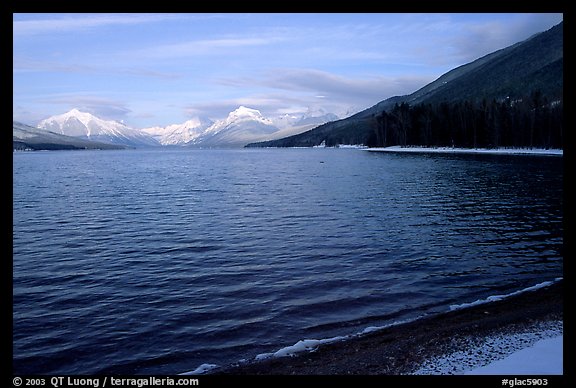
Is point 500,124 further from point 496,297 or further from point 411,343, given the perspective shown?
point 411,343

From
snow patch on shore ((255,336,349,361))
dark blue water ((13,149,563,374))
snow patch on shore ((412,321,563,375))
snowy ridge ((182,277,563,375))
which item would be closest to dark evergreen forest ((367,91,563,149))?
dark blue water ((13,149,563,374))

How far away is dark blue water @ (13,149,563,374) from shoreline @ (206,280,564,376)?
3.94 ft

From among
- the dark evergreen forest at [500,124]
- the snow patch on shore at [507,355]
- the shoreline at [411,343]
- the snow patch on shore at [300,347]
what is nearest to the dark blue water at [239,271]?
the snow patch on shore at [300,347]

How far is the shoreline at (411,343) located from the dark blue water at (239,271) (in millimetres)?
1200

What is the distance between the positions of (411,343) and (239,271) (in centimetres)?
1172

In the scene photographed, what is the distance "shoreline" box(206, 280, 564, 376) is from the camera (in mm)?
12258

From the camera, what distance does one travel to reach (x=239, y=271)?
23312 millimetres

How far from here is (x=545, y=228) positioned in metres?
33.5

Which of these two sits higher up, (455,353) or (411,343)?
(455,353)

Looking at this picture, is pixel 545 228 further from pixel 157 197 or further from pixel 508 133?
pixel 508 133

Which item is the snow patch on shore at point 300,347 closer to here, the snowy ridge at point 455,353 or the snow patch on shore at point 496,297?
the snowy ridge at point 455,353

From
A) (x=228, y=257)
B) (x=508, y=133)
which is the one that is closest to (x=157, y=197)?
(x=228, y=257)

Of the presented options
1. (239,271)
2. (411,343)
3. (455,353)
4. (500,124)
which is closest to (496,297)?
(411,343)
